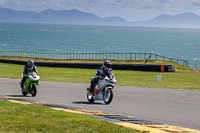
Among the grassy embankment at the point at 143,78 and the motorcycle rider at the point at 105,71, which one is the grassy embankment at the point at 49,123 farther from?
the grassy embankment at the point at 143,78

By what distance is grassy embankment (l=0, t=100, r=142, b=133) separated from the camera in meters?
9.08

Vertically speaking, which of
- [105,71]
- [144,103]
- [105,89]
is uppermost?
[105,71]

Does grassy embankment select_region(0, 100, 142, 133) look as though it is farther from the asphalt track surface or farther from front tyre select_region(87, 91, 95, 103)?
front tyre select_region(87, 91, 95, 103)

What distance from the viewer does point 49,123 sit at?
32.1 feet

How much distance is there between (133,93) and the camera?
1916 centimetres

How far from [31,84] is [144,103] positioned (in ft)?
18.5

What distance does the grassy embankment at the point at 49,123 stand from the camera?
9078 mm

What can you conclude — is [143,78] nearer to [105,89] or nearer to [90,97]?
[90,97]

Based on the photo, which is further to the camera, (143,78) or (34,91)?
(143,78)

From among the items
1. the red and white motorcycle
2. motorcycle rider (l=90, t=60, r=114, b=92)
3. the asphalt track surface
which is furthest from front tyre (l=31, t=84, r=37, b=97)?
motorcycle rider (l=90, t=60, r=114, b=92)

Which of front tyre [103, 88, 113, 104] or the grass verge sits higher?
the grass verge

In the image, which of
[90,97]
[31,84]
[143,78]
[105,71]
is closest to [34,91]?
[31,84]

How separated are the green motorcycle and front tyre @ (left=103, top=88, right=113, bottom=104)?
156 inches

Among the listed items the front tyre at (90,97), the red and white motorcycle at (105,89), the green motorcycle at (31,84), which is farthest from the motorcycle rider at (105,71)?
the green motorcycle at (31,84)
